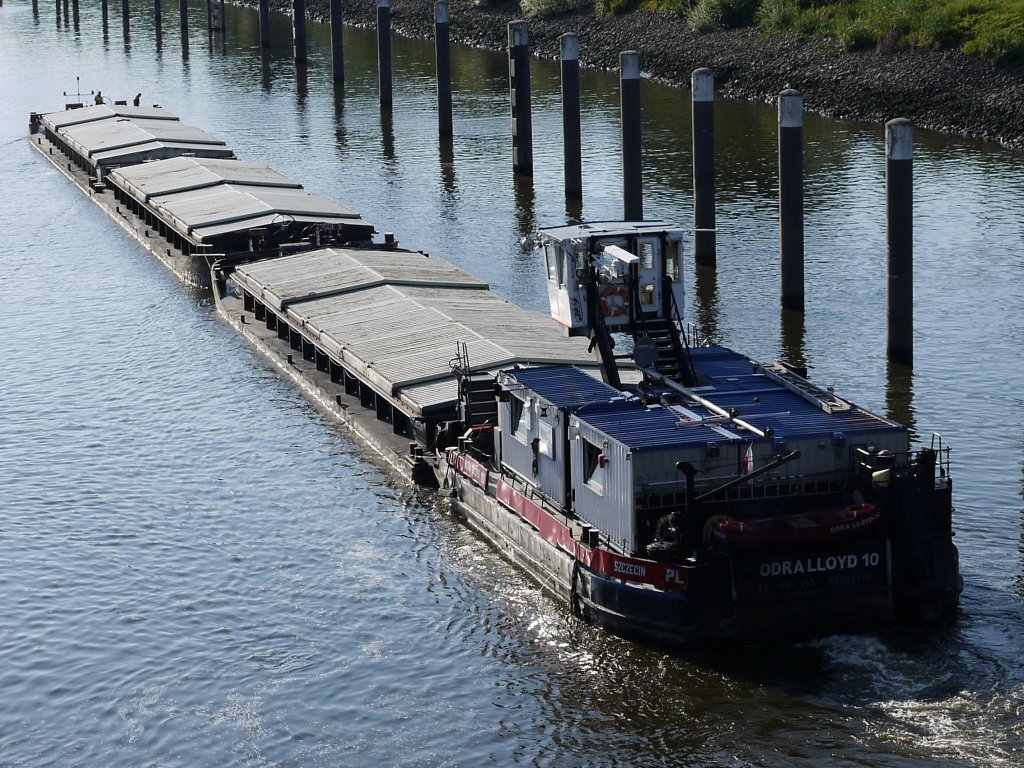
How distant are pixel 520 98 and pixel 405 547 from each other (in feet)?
131

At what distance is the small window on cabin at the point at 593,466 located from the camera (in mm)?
27516

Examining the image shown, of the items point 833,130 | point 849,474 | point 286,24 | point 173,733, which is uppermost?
point 286,24

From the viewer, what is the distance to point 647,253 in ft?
102

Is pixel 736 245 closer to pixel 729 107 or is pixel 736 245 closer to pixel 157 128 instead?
pixel 729 107

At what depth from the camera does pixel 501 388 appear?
3145 cm

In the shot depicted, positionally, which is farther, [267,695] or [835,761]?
[267,695]

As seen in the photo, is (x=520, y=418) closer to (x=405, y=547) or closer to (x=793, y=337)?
(x=405, y=547)

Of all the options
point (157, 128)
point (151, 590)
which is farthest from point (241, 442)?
point (157, 128)

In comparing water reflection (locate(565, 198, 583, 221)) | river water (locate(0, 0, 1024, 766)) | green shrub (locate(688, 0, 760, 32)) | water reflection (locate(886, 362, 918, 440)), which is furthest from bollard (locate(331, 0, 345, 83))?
water reflection (locate(886, 362, 918, 440))

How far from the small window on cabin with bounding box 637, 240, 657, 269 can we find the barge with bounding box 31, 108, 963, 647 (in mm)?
44

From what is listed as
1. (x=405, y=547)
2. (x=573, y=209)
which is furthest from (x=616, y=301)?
(x=573, y=209)

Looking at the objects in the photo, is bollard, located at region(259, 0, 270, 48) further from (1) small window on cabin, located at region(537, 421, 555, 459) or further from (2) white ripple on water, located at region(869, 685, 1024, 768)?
(2) white ripple on water, located at region(869, 685, 1024, 768)

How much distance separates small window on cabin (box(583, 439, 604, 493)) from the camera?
27516 millimetres

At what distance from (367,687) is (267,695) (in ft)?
5.53
